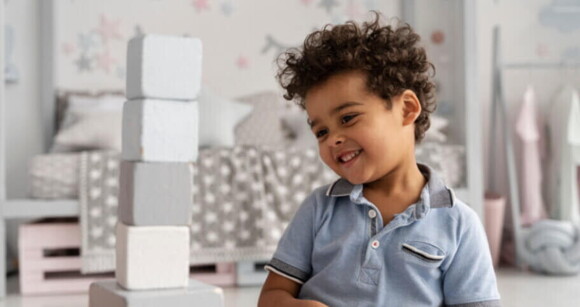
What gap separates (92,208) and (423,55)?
69.2 inches

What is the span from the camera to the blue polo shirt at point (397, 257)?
1.19 metres

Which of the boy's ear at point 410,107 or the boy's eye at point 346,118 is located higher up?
the boy's ear at point 410,107

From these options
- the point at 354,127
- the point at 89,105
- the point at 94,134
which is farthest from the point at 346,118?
the point at 89,105

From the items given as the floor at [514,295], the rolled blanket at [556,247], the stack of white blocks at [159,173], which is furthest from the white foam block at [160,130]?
the rolled blanket at [556,247]

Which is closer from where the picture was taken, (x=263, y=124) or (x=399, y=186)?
(x=399, y=186)

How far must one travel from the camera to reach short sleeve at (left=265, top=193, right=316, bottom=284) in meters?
1.27

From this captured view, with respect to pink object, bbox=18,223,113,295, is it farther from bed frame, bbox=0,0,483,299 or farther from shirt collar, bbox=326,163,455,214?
shirt collar, bbox=326,163,455,214

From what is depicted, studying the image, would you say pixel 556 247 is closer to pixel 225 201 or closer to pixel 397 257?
pixel 225 201

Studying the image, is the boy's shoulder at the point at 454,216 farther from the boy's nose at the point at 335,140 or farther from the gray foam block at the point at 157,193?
the gray foam block at the point at 157,193

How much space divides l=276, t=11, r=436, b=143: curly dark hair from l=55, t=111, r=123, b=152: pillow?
184 cm

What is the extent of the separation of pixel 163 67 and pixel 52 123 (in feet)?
7.31

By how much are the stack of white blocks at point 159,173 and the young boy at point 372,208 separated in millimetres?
155

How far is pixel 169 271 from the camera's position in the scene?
130 cm

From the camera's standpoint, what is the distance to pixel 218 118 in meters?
3.20
